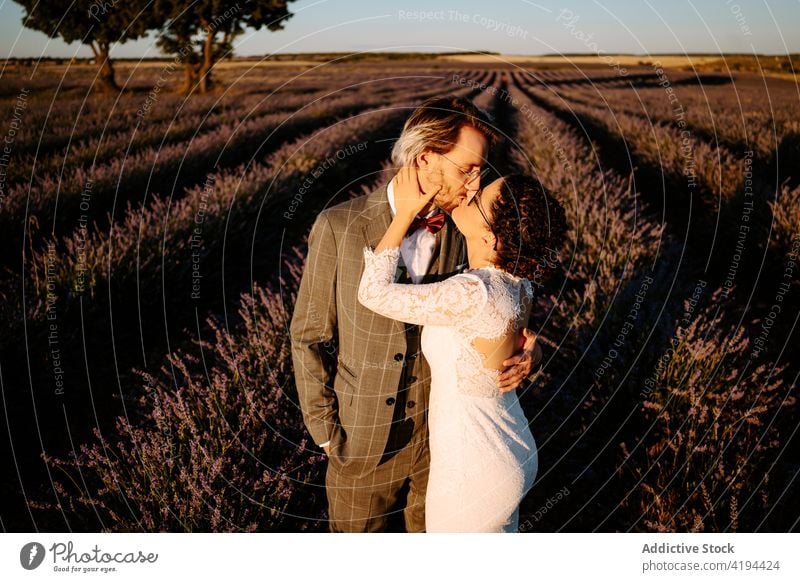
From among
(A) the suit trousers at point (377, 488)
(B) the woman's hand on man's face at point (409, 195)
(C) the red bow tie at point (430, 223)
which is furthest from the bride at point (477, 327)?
(A) the suit trousers at point (377, 488)

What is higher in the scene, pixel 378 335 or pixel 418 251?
pixel 418 251

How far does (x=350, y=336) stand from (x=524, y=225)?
2.86ft

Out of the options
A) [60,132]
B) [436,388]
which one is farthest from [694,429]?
[60,132]

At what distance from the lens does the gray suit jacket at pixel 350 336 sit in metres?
2.14

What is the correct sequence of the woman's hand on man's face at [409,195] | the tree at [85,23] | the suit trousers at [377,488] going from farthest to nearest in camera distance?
the tree at [85,23]
the suit trousers at [377,488]
the woman's hand on man's face at [409,195]

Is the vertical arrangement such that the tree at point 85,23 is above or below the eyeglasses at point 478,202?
above

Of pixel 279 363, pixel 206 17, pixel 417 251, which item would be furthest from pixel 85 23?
pixel 417 251

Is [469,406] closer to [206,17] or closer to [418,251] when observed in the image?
[418,251]

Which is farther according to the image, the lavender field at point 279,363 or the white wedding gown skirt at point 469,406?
the lavender field at point 279,363

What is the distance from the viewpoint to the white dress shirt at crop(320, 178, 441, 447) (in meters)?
2.31

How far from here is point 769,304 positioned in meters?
6.30

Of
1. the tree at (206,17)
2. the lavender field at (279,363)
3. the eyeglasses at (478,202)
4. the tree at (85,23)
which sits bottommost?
the lavender field at (279,363)

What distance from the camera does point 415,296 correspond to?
1.92 m

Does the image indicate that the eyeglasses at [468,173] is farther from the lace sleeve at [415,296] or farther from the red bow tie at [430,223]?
the lace sleeve at [415,296]
